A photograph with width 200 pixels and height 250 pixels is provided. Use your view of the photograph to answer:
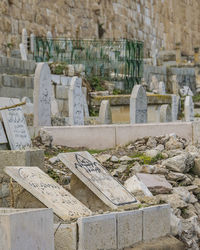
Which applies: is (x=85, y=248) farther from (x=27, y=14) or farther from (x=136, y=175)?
(x=27, y=14)

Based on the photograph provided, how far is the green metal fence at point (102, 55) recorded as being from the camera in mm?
27531

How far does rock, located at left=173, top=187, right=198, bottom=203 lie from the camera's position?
9367 mm

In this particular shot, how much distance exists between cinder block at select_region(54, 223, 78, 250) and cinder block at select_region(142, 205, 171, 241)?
3.56 ft

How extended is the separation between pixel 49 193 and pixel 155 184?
2.59 metres

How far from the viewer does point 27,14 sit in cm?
3275

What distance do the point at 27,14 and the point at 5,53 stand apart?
4.69 metres

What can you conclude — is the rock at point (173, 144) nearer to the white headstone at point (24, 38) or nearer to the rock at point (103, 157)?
the rock at point (103, 157)

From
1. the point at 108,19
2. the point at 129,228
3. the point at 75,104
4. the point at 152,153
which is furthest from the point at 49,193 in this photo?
the point at 108,19

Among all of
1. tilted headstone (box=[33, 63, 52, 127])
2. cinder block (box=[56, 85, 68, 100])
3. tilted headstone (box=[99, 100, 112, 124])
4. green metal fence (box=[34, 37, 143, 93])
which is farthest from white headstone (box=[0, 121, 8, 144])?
green metal fence (box=[34, 37, 143, 93])

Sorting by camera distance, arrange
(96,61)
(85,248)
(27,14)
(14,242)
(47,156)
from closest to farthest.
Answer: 1. (14,242)
2. (85,248)
3. (47,156)
4. (96,61)
5. (27,14)

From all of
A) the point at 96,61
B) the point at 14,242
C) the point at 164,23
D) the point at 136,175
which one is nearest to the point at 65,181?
the point at 136,175

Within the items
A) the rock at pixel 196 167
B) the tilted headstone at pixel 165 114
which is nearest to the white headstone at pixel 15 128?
the rock at pixel 196 167

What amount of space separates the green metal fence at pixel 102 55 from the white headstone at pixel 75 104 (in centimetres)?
984

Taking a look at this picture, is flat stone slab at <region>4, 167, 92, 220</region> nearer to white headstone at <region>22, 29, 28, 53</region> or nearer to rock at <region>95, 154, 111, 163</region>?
rock at <region>95, 154, 111, 163</region>
